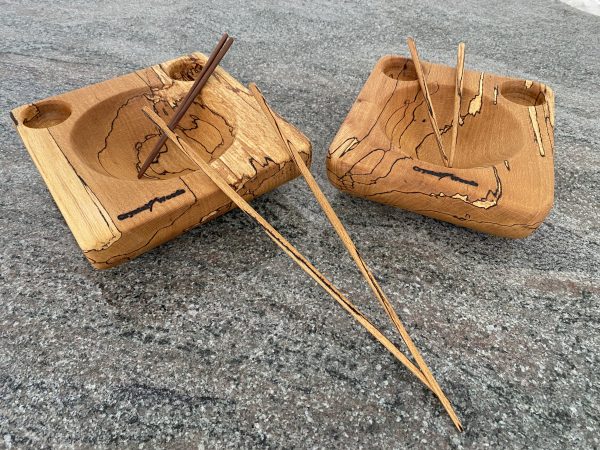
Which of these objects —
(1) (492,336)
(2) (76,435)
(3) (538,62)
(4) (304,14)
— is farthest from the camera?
(4) (304,14)

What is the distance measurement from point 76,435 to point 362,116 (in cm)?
72

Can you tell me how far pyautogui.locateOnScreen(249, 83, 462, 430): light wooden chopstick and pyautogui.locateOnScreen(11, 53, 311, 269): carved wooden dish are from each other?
0.06 feet

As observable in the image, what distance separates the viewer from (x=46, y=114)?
88 centimetres

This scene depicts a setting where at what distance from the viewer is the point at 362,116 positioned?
2.88 feet

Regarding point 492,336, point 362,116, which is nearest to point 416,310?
point 492,336

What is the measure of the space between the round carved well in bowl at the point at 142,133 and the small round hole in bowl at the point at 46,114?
2.3 inches

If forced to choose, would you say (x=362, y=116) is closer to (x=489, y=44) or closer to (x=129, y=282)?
(x=129, y=282)

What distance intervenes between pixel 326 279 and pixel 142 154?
0.50 meters

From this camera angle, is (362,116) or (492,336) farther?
(362,116)

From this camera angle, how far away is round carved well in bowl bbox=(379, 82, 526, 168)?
0.94 metres

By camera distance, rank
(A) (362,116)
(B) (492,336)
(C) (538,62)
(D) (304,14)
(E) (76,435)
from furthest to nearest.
Answer: 1. (D) (304,14)
2. (C) (538,62)
3. (A) (362,116)
4. (B) (492,336)
5. (E) (76,435)

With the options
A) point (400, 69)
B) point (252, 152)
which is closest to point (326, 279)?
point (252, 152)

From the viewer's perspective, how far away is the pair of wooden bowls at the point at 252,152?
70 cm

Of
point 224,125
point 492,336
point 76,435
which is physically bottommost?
point 76,435
